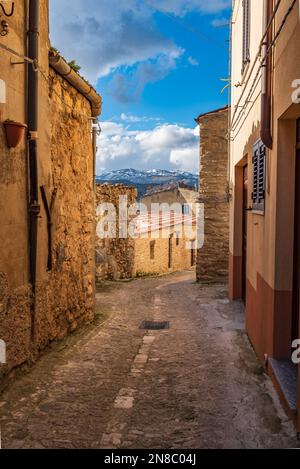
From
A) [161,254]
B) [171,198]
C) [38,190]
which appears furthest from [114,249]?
[171,198]

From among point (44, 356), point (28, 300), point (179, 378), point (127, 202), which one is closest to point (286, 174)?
point (179, 378)

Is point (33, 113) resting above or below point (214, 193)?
above

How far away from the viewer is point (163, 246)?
21000 mm

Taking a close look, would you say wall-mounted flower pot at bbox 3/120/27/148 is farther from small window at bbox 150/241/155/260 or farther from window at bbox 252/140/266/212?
small window at bbox 150/241/155/260

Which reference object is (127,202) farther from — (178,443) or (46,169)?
(178,443)

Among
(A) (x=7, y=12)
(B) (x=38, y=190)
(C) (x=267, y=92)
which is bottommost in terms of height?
(B) (x=38, y=190)

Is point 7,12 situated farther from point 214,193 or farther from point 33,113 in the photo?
point 214,193

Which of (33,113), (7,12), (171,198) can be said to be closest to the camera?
(7,12)

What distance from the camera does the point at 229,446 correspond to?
11.2 ft

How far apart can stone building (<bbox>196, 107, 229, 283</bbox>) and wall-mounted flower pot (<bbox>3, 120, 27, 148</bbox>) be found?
1006cm

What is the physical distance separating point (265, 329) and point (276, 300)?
0.74 m

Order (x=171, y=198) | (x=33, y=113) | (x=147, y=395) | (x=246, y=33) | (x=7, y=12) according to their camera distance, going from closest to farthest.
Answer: (x=7, y=12)
(x=147, y=395)
(x=33, y=113)
(x=246, y=33)
(x=171, y=198)

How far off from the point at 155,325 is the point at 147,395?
349cm

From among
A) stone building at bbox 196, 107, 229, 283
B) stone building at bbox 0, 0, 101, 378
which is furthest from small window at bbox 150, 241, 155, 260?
stone building at bbox 0, 0, 101, 378
